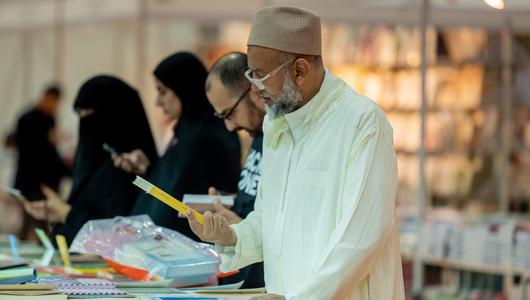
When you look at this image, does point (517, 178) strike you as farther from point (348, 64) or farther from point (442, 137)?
point (348, 64)

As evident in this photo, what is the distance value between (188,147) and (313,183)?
1.46 m

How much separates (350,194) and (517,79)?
6.54m

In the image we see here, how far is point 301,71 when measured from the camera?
10.3ft

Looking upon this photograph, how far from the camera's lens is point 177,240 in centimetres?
398

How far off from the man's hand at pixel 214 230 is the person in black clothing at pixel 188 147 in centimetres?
106

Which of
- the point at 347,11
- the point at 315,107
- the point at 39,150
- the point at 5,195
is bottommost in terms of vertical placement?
the point at 5,195

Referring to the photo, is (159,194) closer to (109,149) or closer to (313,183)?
(313,183)

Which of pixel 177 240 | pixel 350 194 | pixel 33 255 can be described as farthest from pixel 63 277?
pixel 350 194

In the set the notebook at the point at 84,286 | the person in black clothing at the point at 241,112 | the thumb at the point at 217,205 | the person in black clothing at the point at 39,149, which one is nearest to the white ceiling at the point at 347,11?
the person in black clothing at the point at 39,149

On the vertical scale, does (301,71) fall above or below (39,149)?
above

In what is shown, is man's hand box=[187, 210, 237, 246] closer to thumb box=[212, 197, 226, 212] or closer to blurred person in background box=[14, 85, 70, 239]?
thumb box=[212, 197, 226, 212]

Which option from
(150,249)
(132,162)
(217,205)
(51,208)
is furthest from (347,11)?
(217,205)

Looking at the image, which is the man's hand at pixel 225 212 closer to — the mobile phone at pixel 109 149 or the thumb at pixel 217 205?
the thumb at pixel 217 205

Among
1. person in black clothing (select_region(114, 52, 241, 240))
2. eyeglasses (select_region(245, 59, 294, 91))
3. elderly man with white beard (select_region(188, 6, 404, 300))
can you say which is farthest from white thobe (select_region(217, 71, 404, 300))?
person in black clothing (select_region(114, 52, 241, 240))
